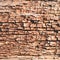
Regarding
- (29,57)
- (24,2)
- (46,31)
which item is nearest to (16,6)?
(24,2)

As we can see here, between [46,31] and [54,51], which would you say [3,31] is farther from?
[54,51]

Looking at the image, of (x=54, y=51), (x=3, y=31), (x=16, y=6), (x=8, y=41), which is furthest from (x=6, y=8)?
(x=54, y=51)

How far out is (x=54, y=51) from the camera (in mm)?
2670

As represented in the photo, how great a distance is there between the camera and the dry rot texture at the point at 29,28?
8.68ft

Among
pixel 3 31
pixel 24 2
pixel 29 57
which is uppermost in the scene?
pixel 24 2

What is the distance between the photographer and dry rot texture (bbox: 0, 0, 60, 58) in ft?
8.68

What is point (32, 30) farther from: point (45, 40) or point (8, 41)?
point (8, 41)

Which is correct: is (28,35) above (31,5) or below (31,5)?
below

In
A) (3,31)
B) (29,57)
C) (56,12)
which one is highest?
(56,12)

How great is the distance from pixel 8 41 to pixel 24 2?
71 cm

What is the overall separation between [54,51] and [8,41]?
2.61 feet

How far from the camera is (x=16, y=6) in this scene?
267cm

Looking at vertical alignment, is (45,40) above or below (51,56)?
above

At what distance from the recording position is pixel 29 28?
2.65 meters
